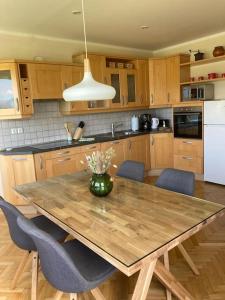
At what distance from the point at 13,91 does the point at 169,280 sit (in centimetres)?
293

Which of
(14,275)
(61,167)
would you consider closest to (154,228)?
(14,275)

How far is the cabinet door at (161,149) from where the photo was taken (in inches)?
186

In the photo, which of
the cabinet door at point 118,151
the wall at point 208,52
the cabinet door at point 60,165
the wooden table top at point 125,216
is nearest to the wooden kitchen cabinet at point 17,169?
the cabinet door at point 60,165

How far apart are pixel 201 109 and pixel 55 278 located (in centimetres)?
361

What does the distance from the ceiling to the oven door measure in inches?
52.7

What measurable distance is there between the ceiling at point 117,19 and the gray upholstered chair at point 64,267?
7.71 ft

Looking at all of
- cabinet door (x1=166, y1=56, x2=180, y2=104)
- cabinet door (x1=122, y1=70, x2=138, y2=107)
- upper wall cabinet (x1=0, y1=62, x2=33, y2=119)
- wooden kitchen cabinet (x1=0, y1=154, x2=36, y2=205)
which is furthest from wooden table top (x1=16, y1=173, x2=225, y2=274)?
cabinet door (x1=166, y1=56, x2=180, y2=104)

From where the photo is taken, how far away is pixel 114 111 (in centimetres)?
461

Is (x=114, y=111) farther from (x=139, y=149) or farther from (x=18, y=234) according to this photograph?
(x=18, y=234)

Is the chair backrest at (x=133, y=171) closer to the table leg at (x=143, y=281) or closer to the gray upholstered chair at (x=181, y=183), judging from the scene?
the gray upholstered chair at (x=181, y=183)

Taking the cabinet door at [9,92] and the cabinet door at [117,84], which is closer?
the cabinet door at [9,92]

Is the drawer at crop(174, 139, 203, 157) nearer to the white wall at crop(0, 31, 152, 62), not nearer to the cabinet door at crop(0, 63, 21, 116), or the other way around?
the white wall at crop(0, 31, 152, 62)

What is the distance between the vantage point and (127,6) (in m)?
2.78

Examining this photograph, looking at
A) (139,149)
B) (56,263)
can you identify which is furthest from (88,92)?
(139,149)
